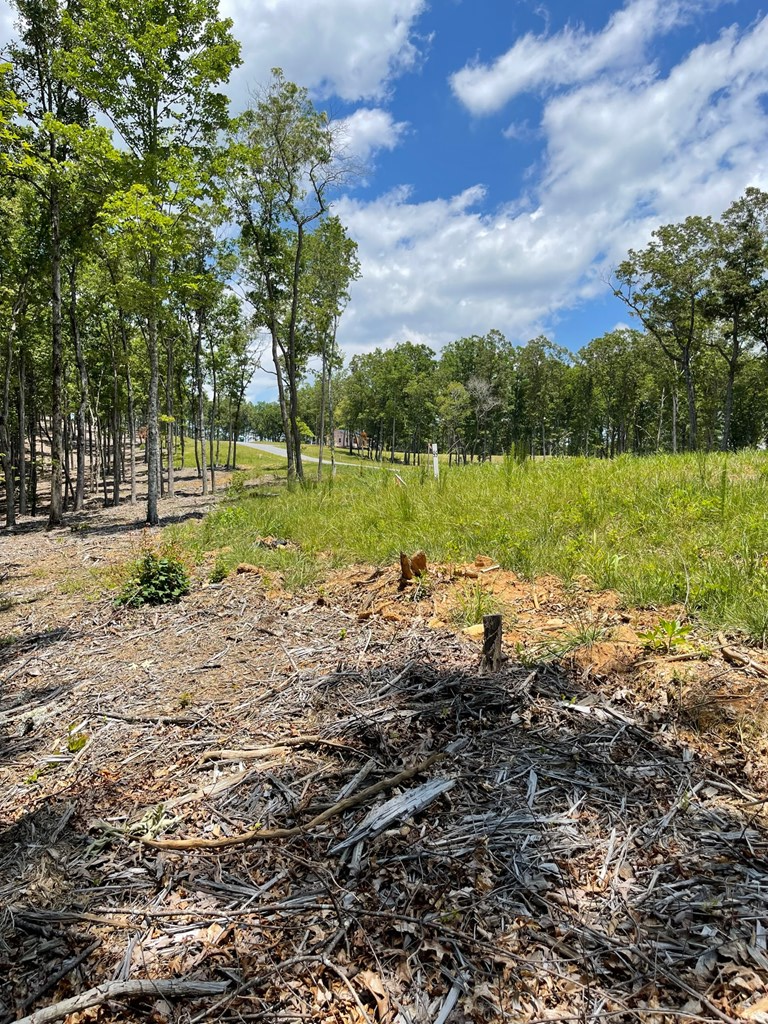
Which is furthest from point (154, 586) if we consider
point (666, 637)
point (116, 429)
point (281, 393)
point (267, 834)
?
point (116, 429)

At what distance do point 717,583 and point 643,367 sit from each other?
38.1m

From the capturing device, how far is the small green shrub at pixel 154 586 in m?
5.25

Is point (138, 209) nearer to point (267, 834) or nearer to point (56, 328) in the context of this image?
point (56, 328)

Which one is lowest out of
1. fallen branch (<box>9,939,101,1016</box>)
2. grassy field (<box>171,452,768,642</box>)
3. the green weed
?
fallen branch (<box>9,939,101,1016</box>)

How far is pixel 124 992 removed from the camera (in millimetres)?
1456

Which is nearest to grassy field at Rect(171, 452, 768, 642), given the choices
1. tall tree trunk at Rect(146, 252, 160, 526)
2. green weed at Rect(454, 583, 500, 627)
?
green weed at Rect(454, 583, 500, 627)

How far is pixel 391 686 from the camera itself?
297 centimetres

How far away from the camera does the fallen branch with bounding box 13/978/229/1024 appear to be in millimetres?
1418

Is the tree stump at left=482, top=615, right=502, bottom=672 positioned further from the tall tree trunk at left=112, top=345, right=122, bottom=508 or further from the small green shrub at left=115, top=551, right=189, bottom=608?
the tall tree trunk at left=112, top=345, right=122, bottom=508

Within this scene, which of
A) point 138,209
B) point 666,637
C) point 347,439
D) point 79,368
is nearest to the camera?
point 666,637

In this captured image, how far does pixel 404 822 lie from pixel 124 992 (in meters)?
1.02

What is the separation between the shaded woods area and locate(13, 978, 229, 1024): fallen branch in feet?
0.04

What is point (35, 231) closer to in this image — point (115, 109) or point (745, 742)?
point (115, 109)

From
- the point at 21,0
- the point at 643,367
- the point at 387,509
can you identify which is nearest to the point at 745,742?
the point at 387,509
